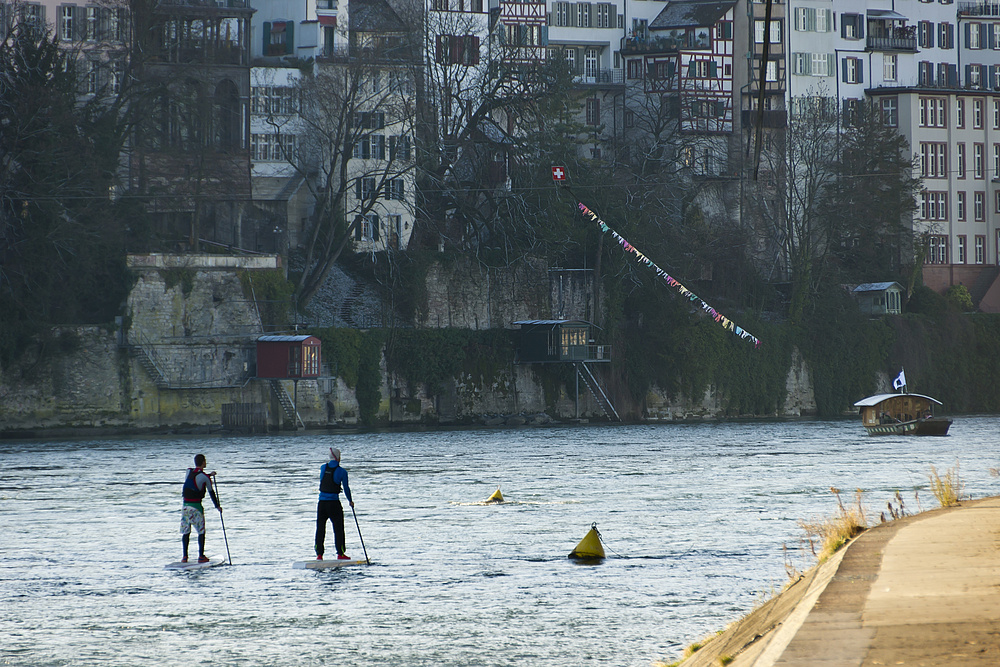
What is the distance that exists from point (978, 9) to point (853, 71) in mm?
14146

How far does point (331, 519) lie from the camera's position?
23891 millimetres

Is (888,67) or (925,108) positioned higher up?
(888,67)

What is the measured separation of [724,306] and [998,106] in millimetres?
34410

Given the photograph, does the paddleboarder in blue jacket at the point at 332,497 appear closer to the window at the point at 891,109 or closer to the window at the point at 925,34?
the window at the point at 891,109

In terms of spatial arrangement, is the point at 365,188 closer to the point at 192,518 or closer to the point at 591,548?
the point at 192,518

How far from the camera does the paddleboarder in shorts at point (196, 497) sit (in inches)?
911

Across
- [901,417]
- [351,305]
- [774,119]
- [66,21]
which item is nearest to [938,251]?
[774,119]

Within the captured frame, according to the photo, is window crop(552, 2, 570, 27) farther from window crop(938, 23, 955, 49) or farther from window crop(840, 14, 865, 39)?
window crop(938, 23, 955, 49)

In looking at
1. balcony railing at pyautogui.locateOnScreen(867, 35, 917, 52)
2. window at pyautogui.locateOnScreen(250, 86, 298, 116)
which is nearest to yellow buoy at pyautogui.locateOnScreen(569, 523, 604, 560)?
window at pyautogui.locateOnScreen(250, 86, 298, 116)

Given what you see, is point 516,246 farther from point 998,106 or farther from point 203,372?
point 998,106

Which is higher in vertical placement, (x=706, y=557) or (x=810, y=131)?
(x=810, y=131)

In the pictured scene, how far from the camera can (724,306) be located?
82812 millimetres

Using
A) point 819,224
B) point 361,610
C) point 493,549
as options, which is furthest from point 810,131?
point 361,610

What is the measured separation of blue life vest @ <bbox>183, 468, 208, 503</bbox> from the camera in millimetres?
23297
